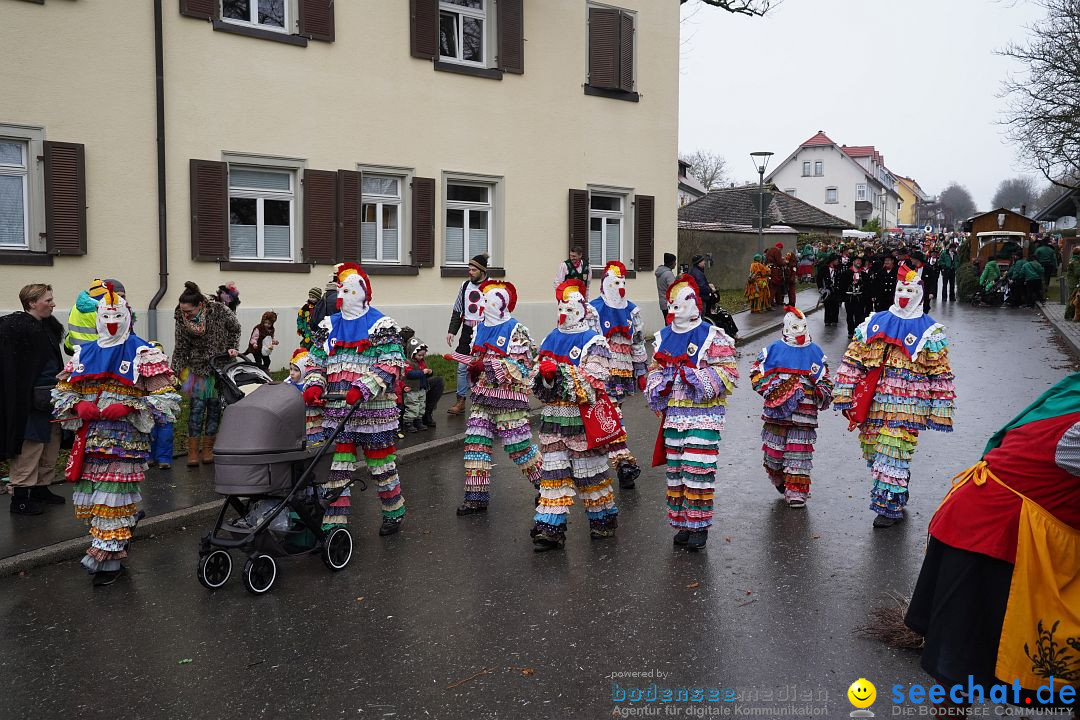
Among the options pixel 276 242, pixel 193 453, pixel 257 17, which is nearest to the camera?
pixel 193 453

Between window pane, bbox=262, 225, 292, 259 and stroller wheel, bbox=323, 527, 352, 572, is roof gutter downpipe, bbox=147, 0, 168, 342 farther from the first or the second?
stroller wheel, bbox=323, 527, 352, 572

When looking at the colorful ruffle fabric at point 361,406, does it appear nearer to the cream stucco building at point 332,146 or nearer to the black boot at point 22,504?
the black boot at point 22,504

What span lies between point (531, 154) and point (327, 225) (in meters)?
4.53

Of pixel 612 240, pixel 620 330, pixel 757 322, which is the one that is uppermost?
pixel 612 240

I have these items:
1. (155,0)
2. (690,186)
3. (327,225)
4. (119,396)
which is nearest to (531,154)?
(327,225)

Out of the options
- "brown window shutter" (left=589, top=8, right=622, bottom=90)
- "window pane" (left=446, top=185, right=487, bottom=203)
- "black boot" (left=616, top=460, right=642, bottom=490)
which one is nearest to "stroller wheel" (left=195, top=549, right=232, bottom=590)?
"black boot" (left=616, top=460, right=642, bottom=490)

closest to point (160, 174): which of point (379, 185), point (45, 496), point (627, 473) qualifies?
point (379, 185)

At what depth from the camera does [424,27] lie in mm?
16641

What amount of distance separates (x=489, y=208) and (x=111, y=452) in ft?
40.3

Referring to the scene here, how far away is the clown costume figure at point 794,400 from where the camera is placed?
8086 millimetres

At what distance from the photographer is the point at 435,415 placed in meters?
12.5

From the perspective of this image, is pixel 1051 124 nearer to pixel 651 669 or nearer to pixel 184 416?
pixel 184 416

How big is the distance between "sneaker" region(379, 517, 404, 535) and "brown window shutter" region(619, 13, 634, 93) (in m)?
13.9

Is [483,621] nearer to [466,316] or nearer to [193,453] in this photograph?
[193,453]
